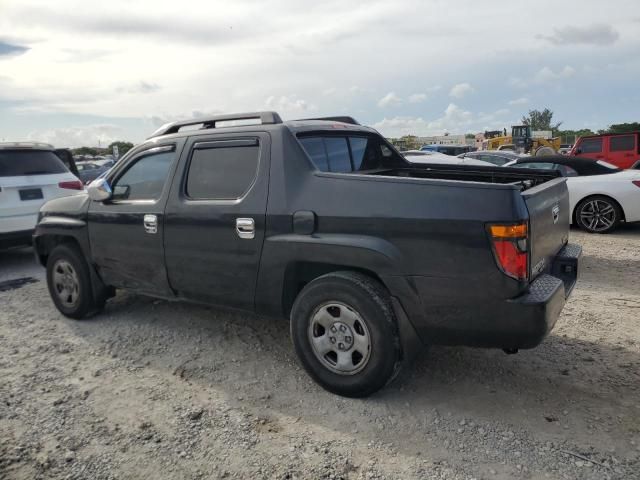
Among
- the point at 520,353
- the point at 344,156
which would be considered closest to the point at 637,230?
the point at 520,353

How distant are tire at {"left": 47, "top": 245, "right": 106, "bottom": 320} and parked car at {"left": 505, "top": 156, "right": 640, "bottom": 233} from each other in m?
7.17

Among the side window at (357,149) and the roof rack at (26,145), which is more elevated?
the roof rack at (26,145)

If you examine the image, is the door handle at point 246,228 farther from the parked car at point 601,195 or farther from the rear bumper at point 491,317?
the parked car at point 601,195

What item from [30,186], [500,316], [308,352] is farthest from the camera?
[30,186]

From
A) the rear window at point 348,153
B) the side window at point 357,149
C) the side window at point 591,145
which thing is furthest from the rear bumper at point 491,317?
the side window at point 591,145

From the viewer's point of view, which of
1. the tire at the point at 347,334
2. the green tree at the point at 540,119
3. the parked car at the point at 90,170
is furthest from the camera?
the green tree at the point at 540,119

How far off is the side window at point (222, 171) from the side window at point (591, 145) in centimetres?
1476

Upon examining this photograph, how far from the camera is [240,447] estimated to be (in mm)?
2840

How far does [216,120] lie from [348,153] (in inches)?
43.2

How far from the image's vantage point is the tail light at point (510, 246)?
8.95 ft

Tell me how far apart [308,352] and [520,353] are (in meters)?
1.72

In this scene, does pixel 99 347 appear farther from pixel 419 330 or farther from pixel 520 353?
pixel 520 353

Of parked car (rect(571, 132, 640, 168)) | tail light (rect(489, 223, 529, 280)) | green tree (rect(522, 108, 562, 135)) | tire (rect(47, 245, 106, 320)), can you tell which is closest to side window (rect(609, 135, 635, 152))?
parked car (rect(571, 132, 640, 168))

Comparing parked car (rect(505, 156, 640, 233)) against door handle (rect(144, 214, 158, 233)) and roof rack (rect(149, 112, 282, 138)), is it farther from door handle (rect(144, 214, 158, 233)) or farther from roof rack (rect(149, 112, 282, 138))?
door handle (rect(144, 214, 158, 233))
